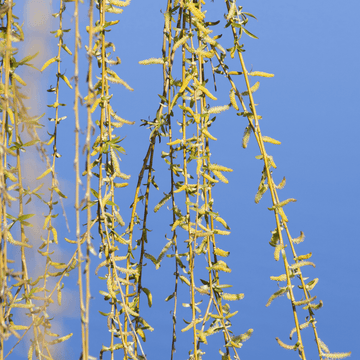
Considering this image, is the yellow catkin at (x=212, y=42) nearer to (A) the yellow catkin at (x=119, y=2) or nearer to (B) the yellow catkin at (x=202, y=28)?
(B) the yellow catkin at (x=202, y=28)

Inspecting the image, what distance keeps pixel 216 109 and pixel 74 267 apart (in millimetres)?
279

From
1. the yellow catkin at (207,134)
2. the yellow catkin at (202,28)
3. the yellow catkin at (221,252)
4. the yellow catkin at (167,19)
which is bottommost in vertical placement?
the yellow catkin at (221,252)

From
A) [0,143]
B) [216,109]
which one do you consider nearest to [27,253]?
[0,143]

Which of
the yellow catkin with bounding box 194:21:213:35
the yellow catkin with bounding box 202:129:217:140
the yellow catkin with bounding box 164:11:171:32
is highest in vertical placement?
the yellow catkin with bounding box 164:11:171:32

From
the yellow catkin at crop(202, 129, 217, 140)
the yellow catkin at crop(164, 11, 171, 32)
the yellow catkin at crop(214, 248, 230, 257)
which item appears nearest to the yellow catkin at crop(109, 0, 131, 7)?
the yellow catkin at crop(164, 11, 171, 32)

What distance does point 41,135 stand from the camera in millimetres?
656

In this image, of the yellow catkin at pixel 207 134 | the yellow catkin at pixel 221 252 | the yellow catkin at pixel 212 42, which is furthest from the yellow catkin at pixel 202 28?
the yellow catkin at pixel 221 252

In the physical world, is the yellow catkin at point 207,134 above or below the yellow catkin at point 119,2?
below

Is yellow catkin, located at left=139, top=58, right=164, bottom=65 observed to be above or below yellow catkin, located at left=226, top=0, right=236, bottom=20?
below

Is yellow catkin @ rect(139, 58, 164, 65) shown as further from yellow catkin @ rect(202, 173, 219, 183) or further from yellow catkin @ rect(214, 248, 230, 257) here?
yellow catkin @ rect(214, 248, 230, 257)

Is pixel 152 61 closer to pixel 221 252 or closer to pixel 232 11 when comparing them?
pixel 232 11

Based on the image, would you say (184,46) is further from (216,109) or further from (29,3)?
(29,3)

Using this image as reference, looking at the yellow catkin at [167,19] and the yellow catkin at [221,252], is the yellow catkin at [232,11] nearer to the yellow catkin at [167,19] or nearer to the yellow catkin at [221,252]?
the yellow catkin at [167,19]

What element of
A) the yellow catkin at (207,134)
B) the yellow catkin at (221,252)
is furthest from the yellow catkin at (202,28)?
the yellow catkin at (221,252)
